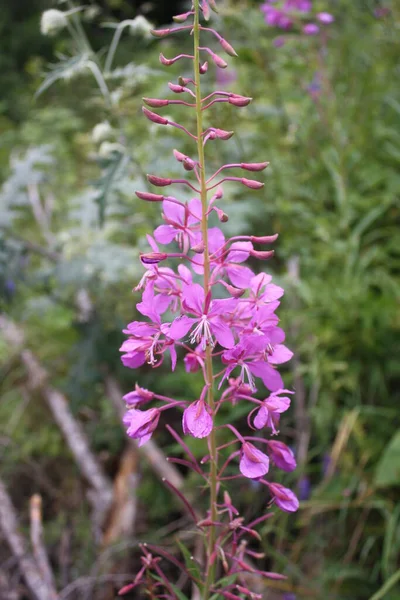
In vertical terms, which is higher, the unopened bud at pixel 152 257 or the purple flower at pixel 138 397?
the unopened bud at pixel 152 257

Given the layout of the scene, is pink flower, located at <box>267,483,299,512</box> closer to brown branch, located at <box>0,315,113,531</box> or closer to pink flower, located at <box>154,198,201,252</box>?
pink flower, located at <box>154,198,201,252</box>

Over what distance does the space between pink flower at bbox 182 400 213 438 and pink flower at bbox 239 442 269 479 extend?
0.09m

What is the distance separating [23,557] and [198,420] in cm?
170

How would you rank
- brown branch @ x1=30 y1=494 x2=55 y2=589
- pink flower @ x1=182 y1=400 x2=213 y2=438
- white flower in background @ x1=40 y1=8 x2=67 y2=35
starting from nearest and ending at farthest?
pink flower @ x1=182 y1=400 x2=213 y2=438 → white flower in background @ x1=40 y1=8 x2=67 y2=35 → brown branch @ x1=30 y1=494 x2=55 y2=589

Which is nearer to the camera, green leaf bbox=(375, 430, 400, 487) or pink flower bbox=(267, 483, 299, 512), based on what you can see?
pink flower bbox=(267, 483, 299, 512)

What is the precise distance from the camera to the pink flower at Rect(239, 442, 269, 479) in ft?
3.12

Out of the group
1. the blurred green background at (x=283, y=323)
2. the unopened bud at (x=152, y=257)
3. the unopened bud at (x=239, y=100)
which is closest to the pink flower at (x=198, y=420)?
the unopened bud at (x=152, y=257)

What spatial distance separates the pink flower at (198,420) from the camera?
92cm

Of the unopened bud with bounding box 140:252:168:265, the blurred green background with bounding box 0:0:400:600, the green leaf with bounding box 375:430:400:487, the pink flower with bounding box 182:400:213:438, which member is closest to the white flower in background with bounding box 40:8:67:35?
the blurred green background with bounding box 0:0:400:600

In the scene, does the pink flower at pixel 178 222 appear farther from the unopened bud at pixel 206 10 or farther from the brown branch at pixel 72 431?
the brown branch at pixel 72 431

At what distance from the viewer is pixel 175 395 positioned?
278cm

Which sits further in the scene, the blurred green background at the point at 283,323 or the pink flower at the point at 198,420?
the blurred green background at the point at 283,323

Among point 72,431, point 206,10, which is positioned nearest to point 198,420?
point 206,10

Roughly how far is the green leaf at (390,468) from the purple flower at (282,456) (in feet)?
3.93
